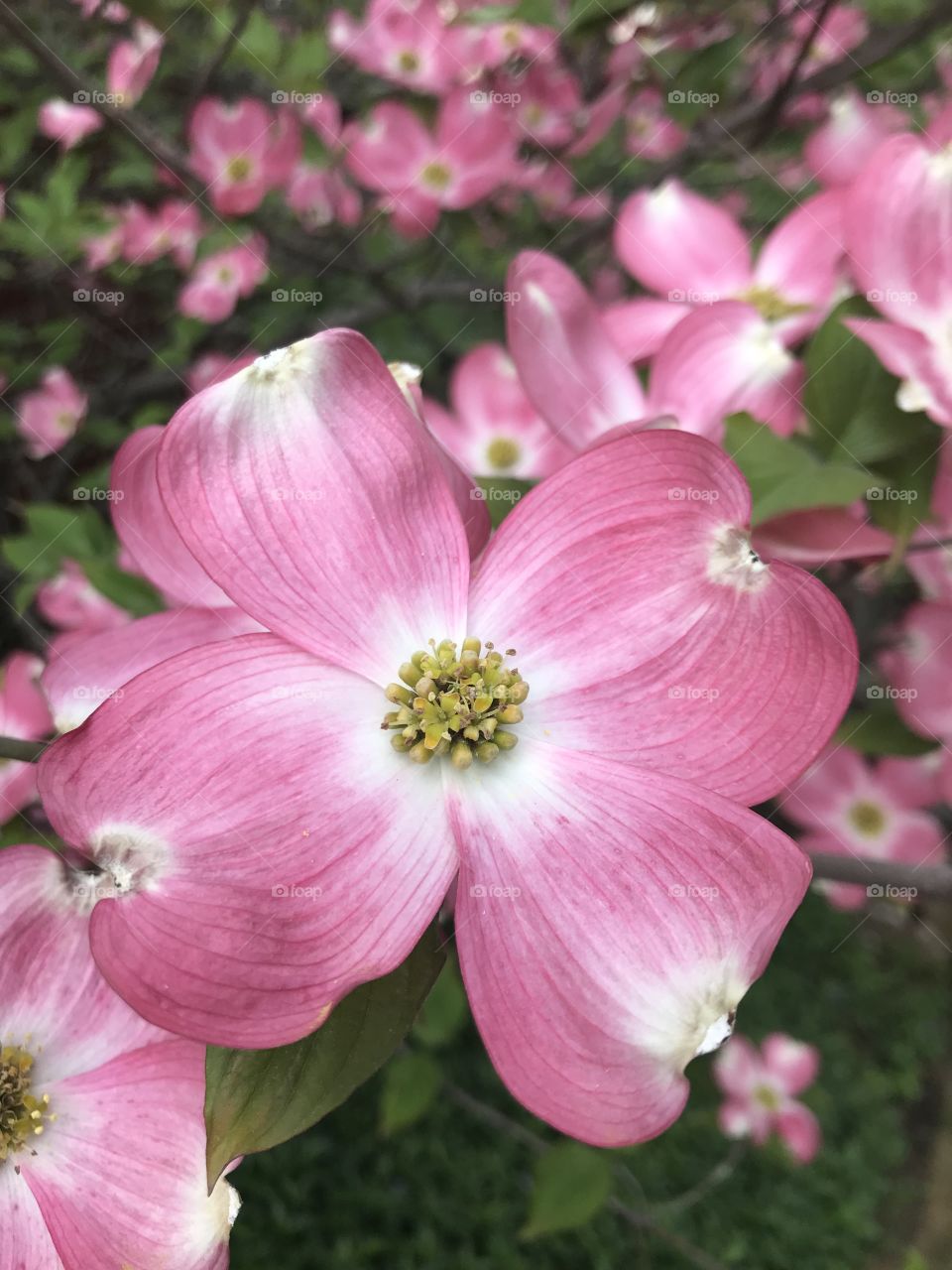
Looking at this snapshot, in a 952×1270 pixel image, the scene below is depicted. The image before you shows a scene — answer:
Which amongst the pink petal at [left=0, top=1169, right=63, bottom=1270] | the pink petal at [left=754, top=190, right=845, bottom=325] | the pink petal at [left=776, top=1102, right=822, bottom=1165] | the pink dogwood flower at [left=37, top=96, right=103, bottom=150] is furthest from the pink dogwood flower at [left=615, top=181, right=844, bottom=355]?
the pink petal at [left=776, top=1102, right=822, bottom=1165]

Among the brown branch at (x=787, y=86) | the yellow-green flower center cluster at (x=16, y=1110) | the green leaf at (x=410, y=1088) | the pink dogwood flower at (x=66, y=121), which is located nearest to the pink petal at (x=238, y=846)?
the yellow-green flower center cluster at (x=16, y=1110)

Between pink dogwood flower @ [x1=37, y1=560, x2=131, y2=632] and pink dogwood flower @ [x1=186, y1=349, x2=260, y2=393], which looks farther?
pink dogwood flower @ [x1=186, y1=349, x2=260, y2=393]

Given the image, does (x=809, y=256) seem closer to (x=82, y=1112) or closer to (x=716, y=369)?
(x=716, y=369)

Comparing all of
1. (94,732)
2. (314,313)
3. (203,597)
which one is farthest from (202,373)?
(94,732)

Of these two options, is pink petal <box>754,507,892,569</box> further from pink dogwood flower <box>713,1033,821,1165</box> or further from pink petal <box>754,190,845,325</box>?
pink dogwood flower <box>713,1033,821,1165</box>

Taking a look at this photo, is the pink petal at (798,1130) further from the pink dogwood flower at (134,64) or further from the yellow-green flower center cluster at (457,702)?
the pink dogwood flower at (134,64)

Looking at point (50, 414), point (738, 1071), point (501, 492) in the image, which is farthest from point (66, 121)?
point (738, 1071)
